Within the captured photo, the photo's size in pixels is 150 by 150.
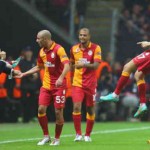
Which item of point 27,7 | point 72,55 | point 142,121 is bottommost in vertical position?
point 142,121

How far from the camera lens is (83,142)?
1659 centimetres

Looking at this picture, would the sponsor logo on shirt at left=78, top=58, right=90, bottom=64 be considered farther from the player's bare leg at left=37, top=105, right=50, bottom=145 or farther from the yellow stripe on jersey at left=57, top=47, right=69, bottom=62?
the player's bare leg at left=37, top=105, right=50, bottom=145

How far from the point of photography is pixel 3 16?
88.5 ft

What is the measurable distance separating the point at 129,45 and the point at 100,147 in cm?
1240

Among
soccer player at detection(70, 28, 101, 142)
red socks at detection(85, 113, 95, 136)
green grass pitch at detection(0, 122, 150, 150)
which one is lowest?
green grass pitch at detection(0, 122, 150, 150)

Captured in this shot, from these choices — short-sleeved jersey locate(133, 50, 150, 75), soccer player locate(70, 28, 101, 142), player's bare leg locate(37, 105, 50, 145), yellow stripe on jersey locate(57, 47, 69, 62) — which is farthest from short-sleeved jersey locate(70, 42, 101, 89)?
short-sleeved jersey locate(133, 50, 150, 75)

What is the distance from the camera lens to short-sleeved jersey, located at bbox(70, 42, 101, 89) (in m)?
17.1

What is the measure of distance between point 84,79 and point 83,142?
1469 millimetres

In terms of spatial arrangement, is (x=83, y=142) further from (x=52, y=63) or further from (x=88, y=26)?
(x=88, y=26)

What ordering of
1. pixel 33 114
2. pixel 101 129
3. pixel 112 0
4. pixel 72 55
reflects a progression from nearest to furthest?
pixel 72 55, pixel 101 129, pixel 33 114, pixel 112 0

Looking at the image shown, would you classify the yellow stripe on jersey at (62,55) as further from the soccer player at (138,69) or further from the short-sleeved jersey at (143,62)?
the short-sleeved jersey at (143,62)

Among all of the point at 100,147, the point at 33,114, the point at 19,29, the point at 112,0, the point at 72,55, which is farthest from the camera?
the point at 112,0

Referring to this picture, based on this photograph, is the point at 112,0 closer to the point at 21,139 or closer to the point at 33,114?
the point at 33,114


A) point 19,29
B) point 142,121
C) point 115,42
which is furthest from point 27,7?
point 142,121
